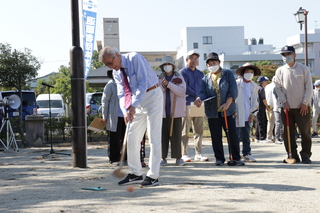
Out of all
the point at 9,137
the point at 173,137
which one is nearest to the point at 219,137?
the point at 173,137

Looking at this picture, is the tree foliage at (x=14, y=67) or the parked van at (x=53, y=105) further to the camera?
the parked van at (x=53, y=105)

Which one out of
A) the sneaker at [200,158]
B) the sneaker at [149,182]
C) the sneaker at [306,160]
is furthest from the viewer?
the sneaker at [200,158]

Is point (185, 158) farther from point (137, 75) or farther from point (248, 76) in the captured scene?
point (137, 75)

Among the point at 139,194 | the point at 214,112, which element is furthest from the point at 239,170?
the point at 139,194

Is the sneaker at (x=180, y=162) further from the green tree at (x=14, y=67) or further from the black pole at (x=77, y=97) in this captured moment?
the green tree at (x=14, y=67)

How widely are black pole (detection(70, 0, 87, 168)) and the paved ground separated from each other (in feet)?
1.06

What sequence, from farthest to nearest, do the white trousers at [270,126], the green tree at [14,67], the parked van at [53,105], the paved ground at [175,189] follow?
the parked van at [53,105] < the green tree at [14,67] < the white trousers at [270,126] < the paved ground at [175,189]

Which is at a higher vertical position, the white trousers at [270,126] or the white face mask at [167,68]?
the white face mask at [167,68]

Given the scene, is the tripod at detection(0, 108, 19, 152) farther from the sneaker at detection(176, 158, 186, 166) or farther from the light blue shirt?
the light blue shirt

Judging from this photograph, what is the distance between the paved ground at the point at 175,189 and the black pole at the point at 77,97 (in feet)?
1.06

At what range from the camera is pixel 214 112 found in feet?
30.8

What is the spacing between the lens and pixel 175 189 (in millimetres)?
6516

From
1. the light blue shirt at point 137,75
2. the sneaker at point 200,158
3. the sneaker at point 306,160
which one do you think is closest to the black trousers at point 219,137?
the sneaker at point 200,158

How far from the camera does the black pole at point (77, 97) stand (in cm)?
933
